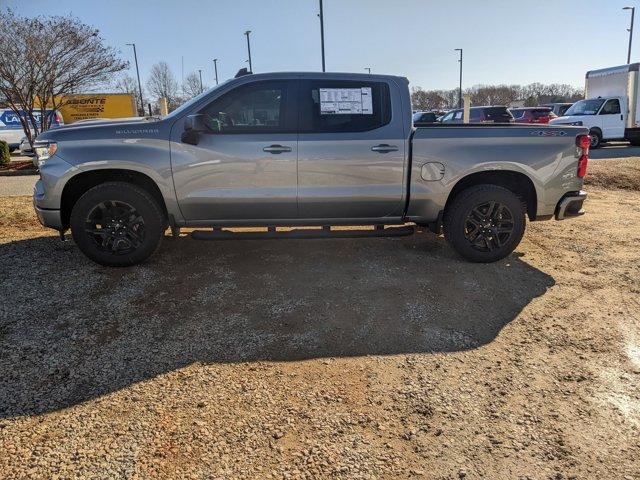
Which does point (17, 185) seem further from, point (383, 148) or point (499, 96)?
point (499, 96)

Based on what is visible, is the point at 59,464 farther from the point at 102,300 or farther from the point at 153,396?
the point at 102,300

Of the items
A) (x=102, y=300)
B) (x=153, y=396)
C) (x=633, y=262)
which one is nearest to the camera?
(x=153, y=396)

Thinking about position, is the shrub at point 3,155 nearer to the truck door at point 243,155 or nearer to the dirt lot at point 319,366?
the dirt lot at point 319,366

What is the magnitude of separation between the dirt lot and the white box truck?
16.4 metres

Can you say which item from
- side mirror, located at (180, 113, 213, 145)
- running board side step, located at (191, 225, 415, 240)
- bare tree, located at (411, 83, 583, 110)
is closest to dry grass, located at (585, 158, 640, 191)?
running board side step, located at (191, 225, 415, 240)

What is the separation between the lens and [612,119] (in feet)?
62.8

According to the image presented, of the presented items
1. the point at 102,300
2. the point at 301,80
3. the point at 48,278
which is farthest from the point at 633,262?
the point at 48,278

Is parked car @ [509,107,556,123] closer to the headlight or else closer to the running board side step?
the running board side step

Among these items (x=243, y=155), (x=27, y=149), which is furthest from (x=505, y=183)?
(x=27, y=149)

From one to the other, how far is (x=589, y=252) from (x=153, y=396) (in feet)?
16.7

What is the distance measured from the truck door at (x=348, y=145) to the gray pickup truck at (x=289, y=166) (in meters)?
0.01

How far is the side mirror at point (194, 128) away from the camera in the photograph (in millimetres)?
4531

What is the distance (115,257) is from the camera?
4.92m

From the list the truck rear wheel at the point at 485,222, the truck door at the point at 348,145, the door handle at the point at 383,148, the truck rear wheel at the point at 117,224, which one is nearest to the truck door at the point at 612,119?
the truck rear wheel at the point at 485,222
